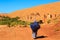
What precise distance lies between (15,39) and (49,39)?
266cm

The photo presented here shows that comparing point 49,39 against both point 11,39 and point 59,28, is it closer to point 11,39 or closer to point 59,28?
point 11,39

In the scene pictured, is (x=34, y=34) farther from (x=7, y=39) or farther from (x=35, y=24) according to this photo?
(x=7, y=39)

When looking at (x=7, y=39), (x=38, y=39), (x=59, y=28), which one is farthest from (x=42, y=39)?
(x=59, y=28)

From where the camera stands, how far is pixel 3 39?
19656mm

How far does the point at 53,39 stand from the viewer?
61.2 feet

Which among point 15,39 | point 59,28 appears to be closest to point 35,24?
point 15,39

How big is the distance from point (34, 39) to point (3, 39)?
98.7 inches

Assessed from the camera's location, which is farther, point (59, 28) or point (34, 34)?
point (59, 28)

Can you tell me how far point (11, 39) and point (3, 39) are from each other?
65 centimetres

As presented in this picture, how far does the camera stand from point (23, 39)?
63.1 feet

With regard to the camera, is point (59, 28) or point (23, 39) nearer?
point (23, 39)

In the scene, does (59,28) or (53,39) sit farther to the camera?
(59,28)

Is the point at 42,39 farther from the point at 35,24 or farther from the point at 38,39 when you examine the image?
the point at 35,24

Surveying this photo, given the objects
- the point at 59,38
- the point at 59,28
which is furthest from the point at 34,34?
the point at 59,28
